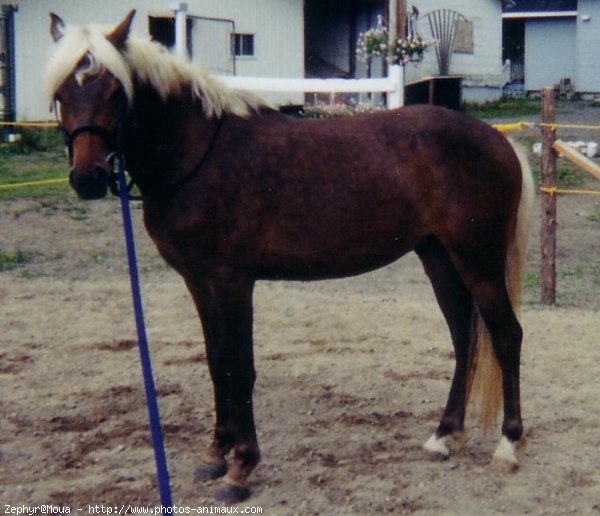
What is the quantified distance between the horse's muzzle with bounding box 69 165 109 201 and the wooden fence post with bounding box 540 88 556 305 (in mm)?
4128

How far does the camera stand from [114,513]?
3.48m

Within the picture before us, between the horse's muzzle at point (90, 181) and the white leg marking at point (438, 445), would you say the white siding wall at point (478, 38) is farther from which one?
the horse's muzzle at point (90, 181)

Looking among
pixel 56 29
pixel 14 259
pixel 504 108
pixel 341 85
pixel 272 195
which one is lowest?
pixel 14 259

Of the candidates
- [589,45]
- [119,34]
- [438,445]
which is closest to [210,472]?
[438,445]

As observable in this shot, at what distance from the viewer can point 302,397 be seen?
4.83m

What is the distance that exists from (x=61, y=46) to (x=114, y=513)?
5.13 feet

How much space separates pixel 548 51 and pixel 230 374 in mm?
26976

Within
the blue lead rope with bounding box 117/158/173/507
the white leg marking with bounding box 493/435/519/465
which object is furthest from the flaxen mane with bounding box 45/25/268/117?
the white leg marking with bounding box 493/435/519/465

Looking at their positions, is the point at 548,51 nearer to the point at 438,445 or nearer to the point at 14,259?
the point at 14,259

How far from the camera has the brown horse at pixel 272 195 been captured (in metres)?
3.43

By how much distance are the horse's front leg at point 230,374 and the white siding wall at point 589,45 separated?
2483 cm

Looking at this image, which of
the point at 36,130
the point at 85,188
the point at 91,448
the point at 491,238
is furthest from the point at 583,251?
the point at 36,130

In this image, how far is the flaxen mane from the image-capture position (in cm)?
331

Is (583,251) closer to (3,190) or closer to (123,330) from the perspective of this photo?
(123,330)
